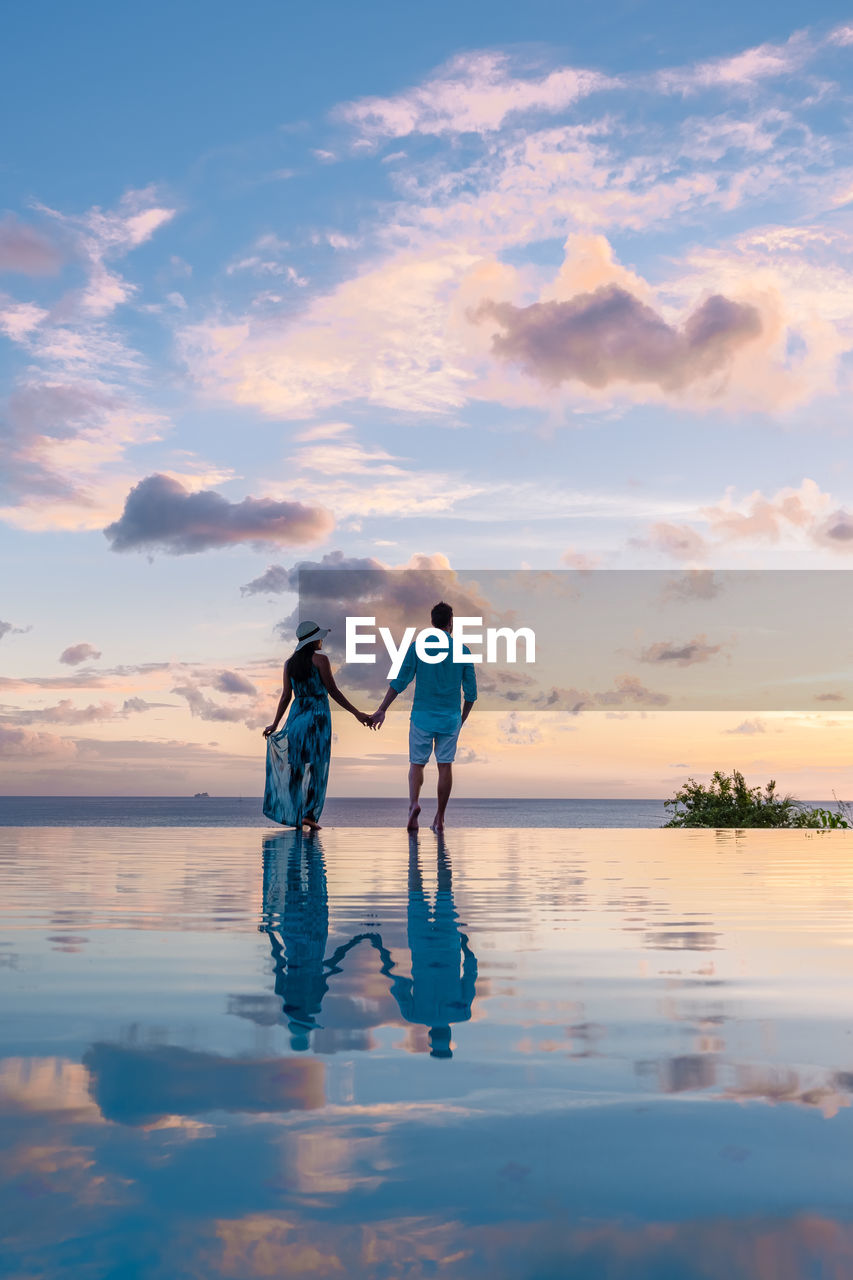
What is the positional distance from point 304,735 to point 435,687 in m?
1.58

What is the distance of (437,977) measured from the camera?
317 centimetres

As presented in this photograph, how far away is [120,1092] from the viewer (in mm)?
1961

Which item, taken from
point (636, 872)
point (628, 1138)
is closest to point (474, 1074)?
point (628, 1138)

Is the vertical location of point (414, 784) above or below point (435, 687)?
below

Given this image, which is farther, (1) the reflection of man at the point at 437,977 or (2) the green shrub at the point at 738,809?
(2) the green shrub at the point at 738,809

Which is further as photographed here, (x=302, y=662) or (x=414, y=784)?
(x=414, y=784)

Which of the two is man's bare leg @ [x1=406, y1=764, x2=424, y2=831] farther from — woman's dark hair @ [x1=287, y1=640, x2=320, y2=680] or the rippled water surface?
the rippled water surface

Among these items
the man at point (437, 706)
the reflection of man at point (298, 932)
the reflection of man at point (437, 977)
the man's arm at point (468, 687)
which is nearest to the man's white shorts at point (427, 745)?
the man at point (437, 706)

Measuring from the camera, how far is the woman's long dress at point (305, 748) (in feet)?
38.7

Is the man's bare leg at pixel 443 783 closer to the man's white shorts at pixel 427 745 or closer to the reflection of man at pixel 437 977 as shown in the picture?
the man's white shorts at pixel 427 745

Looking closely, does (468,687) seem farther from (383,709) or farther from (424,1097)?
(424,1097)

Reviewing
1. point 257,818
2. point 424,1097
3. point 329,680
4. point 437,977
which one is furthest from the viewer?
point 257,818

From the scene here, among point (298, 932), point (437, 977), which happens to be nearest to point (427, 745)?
point (298, 932)

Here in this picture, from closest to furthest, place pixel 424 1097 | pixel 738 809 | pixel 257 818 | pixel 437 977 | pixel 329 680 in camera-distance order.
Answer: pixel 424 1097, pixel 437 977, pixel 329 680, pixel 738 809, pixel 257 818
